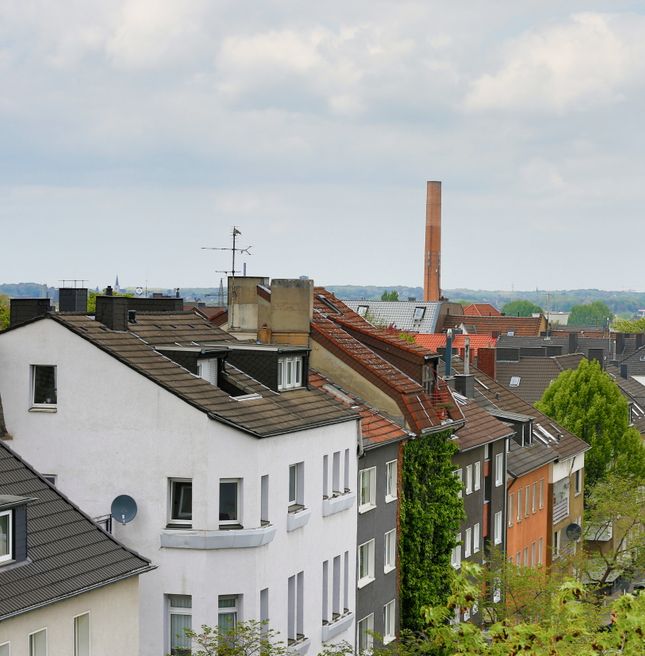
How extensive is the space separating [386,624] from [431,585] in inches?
111

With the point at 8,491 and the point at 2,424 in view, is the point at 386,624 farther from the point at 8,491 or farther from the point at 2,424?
the point at 8,491

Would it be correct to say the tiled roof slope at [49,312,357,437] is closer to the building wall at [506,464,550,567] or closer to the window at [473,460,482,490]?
the window at [473,460,482,490]

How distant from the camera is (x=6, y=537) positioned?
28.8m

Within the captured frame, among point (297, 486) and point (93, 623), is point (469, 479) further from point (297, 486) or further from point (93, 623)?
point (93, 623)

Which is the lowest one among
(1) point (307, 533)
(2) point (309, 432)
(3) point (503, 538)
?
(3) point (503, 538)

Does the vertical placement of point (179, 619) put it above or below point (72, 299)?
below

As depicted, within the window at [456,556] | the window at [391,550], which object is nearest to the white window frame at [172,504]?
the window at [391,550]

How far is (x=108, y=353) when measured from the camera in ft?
124

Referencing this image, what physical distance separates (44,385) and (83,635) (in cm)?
1010

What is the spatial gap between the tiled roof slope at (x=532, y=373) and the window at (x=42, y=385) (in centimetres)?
7587

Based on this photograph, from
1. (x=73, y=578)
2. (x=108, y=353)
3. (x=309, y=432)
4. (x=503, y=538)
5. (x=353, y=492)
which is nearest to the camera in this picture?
(x=73, y=578)

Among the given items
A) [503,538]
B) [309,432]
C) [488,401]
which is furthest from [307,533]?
[488,401]

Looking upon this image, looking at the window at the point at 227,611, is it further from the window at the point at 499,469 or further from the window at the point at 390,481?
the window at the point at 499,469

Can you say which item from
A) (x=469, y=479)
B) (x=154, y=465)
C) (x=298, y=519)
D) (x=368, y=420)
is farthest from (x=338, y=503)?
(x=469, y=479)
